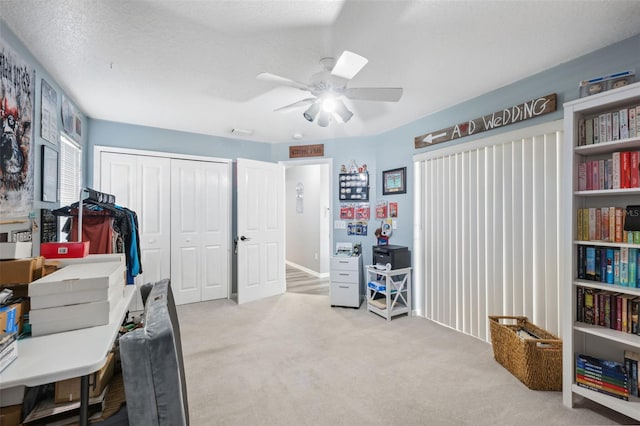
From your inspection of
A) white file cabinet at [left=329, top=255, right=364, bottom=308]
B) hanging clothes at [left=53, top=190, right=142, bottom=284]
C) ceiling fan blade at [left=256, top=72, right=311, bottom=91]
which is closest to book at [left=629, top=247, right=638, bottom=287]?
ceiling fan blade at [left=256, top=72, right=311, bottom=91]

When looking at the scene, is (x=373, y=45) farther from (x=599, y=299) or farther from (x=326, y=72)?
(x=599, y=299)

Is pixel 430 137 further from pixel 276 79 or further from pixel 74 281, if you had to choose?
pixel 74 281

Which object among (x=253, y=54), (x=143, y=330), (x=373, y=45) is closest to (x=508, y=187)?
(x=373, y=45)

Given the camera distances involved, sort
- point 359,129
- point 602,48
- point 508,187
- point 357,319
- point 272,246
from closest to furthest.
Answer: point 602,48, point 508,187, point 357,319, point 359,129, point 272,246

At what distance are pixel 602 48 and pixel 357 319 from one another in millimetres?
3127

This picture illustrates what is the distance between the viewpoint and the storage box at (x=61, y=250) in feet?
5.18

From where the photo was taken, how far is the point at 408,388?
6.77 ft

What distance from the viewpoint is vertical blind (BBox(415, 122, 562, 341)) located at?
92.3 inches

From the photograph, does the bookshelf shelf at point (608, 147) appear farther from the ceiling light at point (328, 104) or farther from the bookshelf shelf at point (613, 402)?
the ceiling light at point (328, 104)

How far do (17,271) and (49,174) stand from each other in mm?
1468

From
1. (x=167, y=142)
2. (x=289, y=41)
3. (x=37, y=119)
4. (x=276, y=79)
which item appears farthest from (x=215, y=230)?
(x=289, y=41)

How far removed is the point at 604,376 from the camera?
179 cm

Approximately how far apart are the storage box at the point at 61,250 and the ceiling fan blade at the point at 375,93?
1965mm

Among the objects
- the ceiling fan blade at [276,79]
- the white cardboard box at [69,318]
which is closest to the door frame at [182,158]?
the ceiling fan blade at [276,79]
